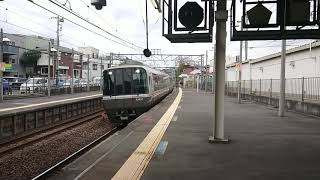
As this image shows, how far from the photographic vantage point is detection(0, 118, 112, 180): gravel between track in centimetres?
1269

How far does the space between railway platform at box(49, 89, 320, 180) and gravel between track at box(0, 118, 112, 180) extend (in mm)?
1948

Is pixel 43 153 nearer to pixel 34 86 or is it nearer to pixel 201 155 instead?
pixel 201 155

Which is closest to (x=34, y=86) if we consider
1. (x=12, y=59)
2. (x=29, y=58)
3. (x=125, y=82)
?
(x=12, y=59)

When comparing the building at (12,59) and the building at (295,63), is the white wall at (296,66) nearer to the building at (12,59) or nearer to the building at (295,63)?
the building at (295,63)

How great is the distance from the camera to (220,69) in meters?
13.1

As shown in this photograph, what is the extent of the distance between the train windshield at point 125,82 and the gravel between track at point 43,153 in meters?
2.01

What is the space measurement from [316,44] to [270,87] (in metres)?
5.89

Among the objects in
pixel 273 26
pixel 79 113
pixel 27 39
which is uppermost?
pixel 27 39

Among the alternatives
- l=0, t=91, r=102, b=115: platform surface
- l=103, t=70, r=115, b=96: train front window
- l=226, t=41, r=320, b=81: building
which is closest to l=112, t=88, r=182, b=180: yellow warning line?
l=103, t=70, r=115, b=96: train front window

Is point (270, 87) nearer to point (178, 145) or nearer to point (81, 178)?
point (178, 145)

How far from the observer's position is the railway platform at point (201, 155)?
8.88 meters

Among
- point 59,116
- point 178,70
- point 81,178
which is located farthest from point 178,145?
point 178,70

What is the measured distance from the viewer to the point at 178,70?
138 metres

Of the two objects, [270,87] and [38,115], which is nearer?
[38,115]
